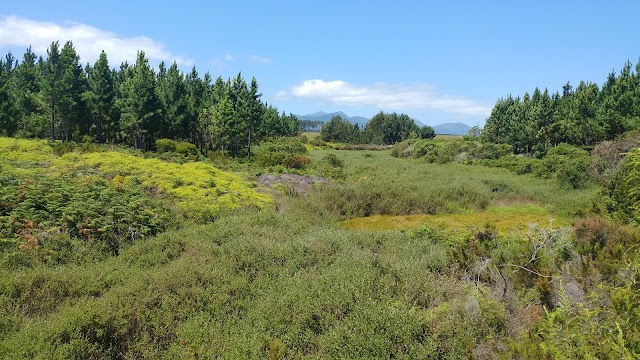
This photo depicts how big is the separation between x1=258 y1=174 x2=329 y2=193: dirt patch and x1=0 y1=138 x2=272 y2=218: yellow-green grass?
3.95 m

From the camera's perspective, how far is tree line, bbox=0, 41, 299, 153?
3991 cm

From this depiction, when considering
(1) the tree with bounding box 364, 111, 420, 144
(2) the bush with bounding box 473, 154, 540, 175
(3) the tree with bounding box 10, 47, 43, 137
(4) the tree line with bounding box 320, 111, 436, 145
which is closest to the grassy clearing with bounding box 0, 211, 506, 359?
(2) the bush with bounding box 473, 154, 540, 175

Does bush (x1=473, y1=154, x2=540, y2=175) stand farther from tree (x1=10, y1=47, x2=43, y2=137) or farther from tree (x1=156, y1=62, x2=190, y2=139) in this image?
tree (x1=10, y1=47, x2=43, y2=137)

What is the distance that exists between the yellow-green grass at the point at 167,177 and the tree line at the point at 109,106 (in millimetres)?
19242

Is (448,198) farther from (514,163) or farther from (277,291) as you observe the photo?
(514,163)

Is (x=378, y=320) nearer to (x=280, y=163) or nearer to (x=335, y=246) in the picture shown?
(x=335, y=246)

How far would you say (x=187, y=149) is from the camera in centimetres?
3772

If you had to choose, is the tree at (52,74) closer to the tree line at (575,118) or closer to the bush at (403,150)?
the bush at (403,150)

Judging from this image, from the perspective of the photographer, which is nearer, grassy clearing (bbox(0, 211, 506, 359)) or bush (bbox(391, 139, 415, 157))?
grassy clearing (bbox(0, 211, 506, 359))

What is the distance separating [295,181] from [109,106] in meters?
29.3

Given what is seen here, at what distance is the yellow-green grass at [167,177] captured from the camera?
1591cm

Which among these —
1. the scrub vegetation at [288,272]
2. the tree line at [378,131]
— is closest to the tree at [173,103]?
the scrub vegetation at [288,272]

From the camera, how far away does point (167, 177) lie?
60.8ft

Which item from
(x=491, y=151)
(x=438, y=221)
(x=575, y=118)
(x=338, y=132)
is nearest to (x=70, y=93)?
(x=438, y=221)
